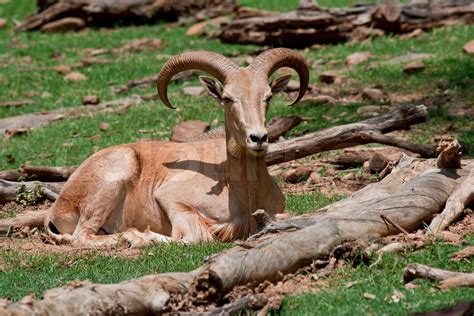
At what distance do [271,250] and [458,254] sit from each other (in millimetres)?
1694

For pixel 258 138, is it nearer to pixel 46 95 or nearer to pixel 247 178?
pixel 247 178

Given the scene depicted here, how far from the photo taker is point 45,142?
16.8 meters

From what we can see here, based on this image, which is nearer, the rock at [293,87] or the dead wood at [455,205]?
the dead wood at [455,205]

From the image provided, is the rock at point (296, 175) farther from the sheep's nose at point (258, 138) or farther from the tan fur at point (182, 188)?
the sheep's nose at point (258, 138)

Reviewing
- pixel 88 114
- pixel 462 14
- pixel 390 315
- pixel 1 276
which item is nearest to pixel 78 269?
pixel 1 276

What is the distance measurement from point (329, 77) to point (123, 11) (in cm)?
960

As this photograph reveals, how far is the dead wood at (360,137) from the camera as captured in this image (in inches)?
498

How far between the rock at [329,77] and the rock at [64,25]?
32.3 ft

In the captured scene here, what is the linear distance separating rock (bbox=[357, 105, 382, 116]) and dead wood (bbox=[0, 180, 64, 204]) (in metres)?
5.87

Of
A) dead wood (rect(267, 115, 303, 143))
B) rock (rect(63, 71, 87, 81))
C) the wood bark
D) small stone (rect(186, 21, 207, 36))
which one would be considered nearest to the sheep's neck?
the wood bark

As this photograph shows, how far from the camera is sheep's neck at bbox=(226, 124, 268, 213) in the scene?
36.6 feet

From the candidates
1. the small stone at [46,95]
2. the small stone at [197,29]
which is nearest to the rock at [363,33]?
Answer: the small stone at [197,29]

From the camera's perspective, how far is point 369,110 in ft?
55.4

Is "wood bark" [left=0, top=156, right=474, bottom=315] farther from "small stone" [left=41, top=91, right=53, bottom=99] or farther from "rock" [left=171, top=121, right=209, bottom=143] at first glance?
"small stone" [left=41, top=91, right=53, bottom=99]
